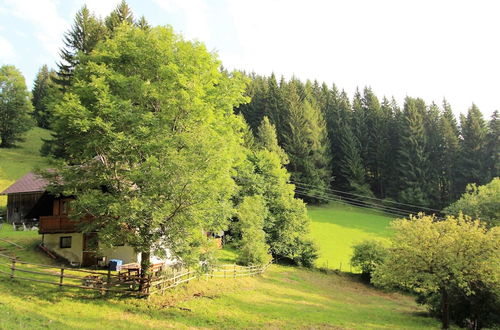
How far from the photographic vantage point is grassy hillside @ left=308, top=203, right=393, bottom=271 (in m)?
50.7

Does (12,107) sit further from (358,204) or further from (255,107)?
(358,204)

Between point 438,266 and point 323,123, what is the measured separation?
228ft

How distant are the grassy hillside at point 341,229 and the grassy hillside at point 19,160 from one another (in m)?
42.4

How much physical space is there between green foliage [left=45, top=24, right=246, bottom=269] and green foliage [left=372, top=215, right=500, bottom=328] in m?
14.6

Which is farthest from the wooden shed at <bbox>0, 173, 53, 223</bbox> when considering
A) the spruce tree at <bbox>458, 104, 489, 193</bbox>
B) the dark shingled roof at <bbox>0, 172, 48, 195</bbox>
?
the spruce tree at <bbox>458, 104, 489, 193</bbox>

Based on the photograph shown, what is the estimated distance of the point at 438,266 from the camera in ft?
82.2

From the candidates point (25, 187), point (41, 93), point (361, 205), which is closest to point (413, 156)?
point (361, 205)

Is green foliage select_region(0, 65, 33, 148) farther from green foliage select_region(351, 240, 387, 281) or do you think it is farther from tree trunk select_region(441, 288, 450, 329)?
tree trunk select_region(441, 288, 450, 329)

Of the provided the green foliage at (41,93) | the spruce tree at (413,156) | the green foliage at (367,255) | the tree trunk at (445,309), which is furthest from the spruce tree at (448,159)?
the green foliage at (41,93)

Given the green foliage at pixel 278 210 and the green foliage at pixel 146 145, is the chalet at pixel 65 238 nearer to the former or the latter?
the green foliage at pixel 146 145

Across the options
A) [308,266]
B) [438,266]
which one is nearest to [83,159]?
[438,266]

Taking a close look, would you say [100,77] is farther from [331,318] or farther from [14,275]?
[331,318]

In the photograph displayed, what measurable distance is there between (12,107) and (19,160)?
1486 centimetres

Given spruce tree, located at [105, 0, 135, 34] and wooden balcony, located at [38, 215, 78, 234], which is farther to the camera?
spruce tree, located at [105, 0, 135, 34]
